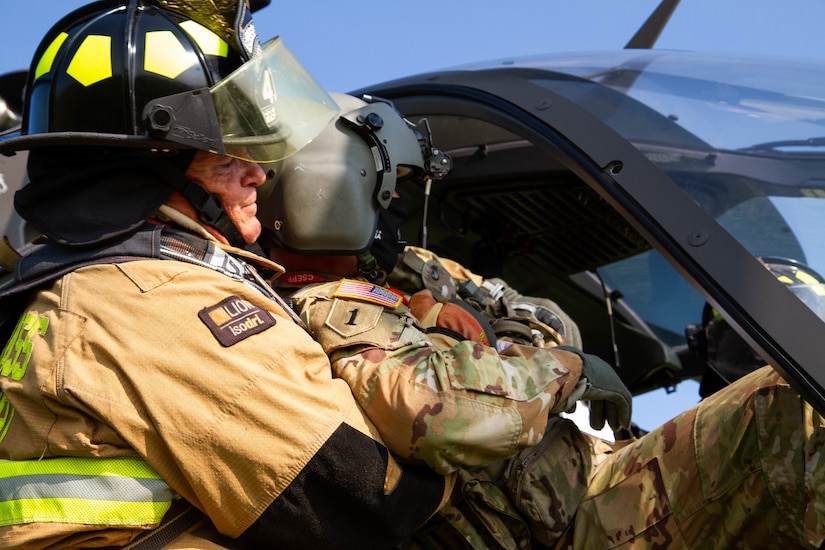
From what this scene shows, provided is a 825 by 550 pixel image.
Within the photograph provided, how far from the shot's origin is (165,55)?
175 centimetres

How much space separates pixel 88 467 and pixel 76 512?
0.07m

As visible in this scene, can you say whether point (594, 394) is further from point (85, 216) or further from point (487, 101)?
point (85, 216)

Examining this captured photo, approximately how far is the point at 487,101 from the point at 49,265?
1.14 metres

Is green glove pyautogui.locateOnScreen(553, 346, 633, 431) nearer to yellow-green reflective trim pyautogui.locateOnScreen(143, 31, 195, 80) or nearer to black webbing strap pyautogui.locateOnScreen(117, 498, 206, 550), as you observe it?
black webbing strap pyautogui.locateOnScreen(117, 498, 206, 550)

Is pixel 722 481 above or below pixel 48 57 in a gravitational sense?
below

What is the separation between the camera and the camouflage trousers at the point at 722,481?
1.66 metres

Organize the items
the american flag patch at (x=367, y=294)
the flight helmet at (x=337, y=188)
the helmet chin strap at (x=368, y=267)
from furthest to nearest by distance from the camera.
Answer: the helmet chin strap at (x=368, y=267) < the flight helmet at (x=337, y=188) < the american flag patch at (x=367, y=294)

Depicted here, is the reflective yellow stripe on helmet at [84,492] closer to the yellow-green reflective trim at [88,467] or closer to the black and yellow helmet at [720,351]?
the yellow-green reflective trim at [88,467]

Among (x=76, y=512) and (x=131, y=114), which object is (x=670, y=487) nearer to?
(x=76, y=512)

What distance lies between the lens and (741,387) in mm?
1849

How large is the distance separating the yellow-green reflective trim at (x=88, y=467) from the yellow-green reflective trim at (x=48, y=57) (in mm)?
778

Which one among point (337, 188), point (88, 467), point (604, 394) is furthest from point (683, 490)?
point (88, 467)

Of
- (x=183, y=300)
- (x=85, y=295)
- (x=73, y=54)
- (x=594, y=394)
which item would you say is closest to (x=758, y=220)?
(x=594, y=394)

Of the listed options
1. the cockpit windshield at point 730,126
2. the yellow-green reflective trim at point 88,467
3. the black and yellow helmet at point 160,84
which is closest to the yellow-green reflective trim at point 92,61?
the black and yellow helmet at point 160,84
